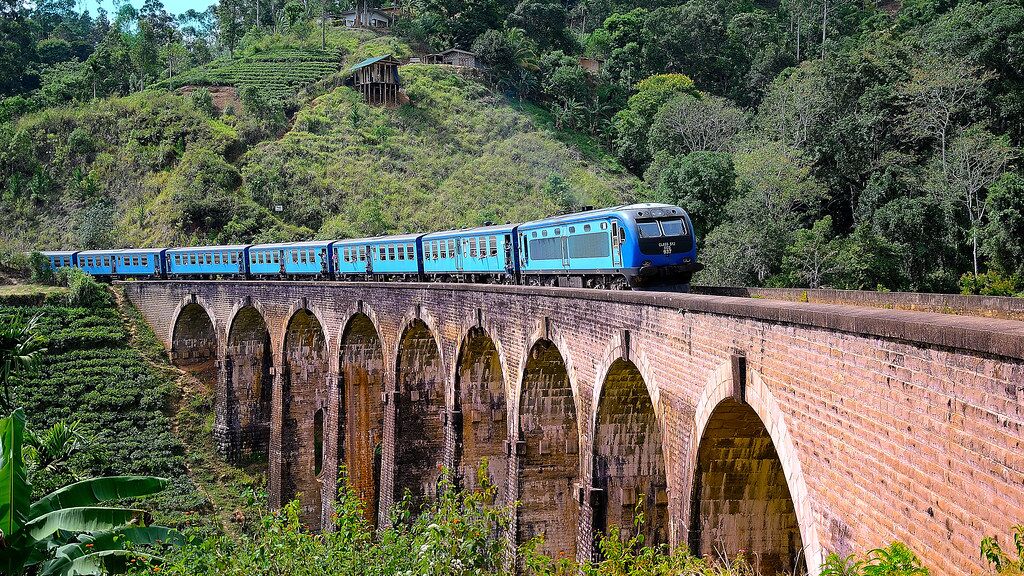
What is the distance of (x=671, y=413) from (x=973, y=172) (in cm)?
2172

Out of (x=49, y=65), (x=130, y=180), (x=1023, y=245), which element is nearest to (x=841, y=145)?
(x=1023, y=245)

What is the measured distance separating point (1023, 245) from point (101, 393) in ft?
100.0

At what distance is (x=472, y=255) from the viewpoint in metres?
23.5

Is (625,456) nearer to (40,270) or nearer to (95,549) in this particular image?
(95,549)

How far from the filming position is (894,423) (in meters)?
6.62

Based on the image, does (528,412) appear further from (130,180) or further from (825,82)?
(130,180)

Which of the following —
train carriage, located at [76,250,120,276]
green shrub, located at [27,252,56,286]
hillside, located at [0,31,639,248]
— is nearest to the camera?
green shrub, located at [27,252,56,286]

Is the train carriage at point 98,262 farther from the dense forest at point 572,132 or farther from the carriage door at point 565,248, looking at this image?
the carriage door at point 565,248

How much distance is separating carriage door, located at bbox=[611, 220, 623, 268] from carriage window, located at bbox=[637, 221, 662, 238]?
16.7 inches

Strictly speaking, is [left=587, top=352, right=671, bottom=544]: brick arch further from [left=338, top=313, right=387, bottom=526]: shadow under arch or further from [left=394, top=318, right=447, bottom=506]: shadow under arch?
[left=338, top=313, right=387, bottom=526]: shadow under arch

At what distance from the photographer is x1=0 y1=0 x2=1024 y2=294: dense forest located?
2969 centimetres

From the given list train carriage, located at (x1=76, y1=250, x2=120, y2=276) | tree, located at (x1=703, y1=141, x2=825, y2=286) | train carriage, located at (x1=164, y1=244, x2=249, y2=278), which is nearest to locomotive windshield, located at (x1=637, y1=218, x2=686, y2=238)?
tree, located at (x1=703, y1=141, x2=825, y2=286)

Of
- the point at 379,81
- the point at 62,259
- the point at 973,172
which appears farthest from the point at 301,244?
the point at 379,81

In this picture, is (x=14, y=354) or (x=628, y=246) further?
(x=628, y=246)
